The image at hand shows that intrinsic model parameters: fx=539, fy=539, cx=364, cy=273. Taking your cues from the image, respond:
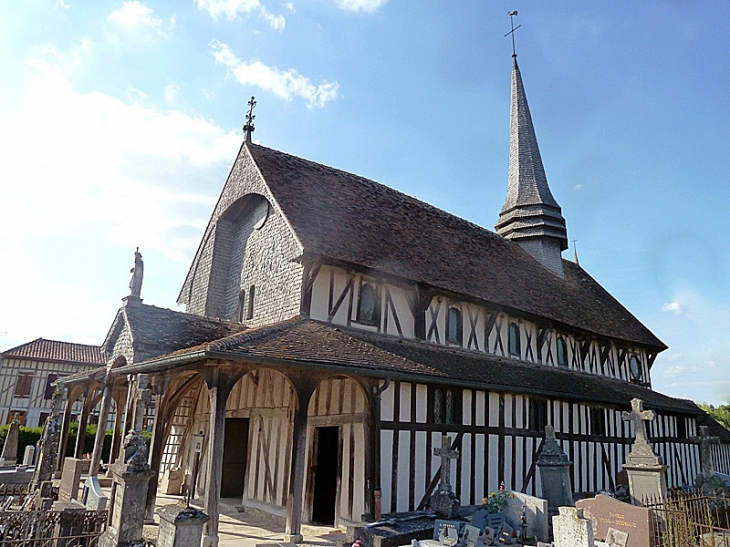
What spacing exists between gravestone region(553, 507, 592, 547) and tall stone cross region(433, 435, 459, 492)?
11.6ft

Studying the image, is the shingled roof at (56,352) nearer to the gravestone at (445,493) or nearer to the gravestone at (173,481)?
the gravestone at (173,481)

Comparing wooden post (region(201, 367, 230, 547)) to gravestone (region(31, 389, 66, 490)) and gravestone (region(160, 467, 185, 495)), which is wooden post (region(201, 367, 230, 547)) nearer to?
gravestone (region(31, 389, 66, 490))

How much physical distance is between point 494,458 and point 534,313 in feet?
16.3

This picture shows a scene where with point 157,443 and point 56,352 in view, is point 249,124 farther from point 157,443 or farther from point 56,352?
point 56,352

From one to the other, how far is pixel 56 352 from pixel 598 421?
3244cm

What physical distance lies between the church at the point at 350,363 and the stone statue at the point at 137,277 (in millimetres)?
65

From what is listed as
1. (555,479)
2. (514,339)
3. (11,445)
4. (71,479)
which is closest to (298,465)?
(71,479)

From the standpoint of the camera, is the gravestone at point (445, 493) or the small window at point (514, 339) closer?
the gravestone at point (445, 493)

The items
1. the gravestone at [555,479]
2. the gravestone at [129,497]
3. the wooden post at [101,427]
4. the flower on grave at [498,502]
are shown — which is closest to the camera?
the gravestone at [129,497]

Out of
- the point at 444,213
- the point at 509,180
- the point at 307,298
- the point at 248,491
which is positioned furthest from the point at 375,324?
the point at 509,180

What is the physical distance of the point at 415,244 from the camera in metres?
15.5

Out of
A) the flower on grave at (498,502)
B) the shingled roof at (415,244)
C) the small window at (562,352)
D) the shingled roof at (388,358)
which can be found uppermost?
the shingled roof at (415,244)

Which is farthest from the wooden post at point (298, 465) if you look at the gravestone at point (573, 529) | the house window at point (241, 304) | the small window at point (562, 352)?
the small window at point (562, 352)

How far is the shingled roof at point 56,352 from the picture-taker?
109 feet
